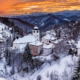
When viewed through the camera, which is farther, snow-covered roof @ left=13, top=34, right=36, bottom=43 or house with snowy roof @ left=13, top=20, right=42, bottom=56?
snow-covered roof @ left=13, top=34, right=36, bottom=43

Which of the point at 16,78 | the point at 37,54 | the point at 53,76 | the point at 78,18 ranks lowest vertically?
the point at 16,78

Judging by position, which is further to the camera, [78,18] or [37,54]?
[78,18]

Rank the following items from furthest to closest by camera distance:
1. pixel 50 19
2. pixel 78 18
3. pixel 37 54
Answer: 1. pixel 50 19
2. pixel 78 18
3. pixel 37 54

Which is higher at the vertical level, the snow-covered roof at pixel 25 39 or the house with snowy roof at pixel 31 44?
the snow-covered roof at pixel 25 39

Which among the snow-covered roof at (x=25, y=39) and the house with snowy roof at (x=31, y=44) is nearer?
the house with snowy roof at (x=31, y=44)

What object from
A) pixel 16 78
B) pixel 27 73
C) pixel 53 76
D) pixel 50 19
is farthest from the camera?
pixel 50 19

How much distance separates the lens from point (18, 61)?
20.5 m

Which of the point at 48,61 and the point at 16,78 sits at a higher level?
the point at 48,61

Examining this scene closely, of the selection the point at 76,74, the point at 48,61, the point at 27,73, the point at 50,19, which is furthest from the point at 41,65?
the point at 50,19

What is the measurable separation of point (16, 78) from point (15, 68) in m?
2.56

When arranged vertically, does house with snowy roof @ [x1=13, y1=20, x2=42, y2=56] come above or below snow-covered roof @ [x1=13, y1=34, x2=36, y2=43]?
below

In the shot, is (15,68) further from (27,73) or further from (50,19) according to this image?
(50,19)

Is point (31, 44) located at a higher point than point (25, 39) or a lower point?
lower

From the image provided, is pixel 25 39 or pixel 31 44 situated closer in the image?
pixel 31 44
